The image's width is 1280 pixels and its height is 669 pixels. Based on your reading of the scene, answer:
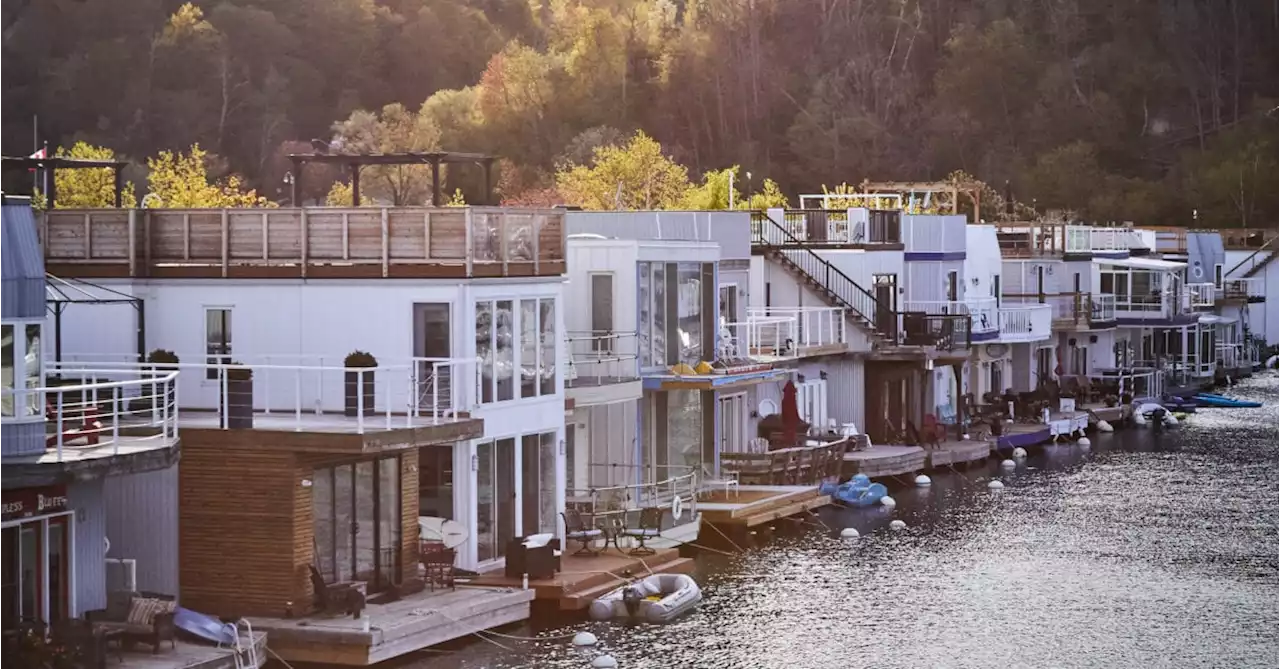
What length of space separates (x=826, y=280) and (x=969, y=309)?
22.1 feet

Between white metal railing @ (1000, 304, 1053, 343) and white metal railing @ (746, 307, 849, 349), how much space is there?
9217mm

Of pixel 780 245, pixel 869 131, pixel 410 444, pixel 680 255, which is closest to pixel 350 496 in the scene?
pixel 410 444

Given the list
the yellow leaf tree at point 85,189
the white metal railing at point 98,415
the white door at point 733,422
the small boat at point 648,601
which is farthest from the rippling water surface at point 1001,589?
the yellow leaf tree at point 85,189

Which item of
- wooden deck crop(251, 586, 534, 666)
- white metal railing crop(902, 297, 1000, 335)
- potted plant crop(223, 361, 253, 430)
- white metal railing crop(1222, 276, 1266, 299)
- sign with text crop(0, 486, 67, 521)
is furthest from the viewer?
white metal railing crop(1222, 276, 1266, 299)

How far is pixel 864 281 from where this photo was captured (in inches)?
2208

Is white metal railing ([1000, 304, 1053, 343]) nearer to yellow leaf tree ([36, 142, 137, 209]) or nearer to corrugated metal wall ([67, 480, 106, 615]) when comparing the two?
yellow leaf tree ([36, 142, 137, 209])

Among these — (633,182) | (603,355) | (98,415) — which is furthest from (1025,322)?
(98,415)

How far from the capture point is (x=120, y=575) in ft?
92.9

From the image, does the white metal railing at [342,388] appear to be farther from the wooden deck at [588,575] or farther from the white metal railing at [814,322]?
the white metal railing at [814,322]

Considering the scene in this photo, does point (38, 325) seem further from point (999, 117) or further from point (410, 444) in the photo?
point (999, 117)

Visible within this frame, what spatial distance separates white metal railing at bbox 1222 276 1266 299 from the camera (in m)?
90.0

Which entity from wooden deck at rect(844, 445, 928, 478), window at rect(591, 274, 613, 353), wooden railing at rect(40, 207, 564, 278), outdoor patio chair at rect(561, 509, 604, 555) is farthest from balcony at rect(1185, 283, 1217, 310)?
wooden railing at rect(40, 207, 564, 278)

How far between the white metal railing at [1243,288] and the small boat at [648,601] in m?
60.3

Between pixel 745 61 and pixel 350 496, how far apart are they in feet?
340
